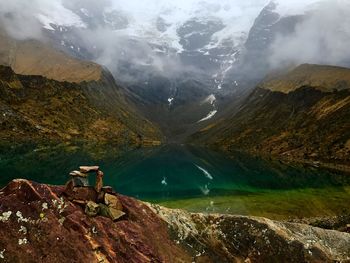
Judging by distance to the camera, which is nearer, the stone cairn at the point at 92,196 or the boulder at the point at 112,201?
Result: the stone cairn at the point at 92,196

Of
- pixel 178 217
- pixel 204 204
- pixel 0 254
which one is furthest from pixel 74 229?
pixel 204 204

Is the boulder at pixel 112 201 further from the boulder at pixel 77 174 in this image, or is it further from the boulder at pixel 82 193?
the boulder at pixel 77 174

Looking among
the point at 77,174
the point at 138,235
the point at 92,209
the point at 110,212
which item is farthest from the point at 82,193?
the point at 138,235

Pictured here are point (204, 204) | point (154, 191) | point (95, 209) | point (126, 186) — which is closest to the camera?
point (95, 209)

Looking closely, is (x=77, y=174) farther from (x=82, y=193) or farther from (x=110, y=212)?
(x=110, y=212)

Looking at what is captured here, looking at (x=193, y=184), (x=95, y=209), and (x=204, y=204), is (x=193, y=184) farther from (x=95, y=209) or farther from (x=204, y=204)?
(x=95, y=209)

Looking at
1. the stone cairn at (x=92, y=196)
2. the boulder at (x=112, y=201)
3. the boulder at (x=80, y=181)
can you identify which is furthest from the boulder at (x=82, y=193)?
the boulder at (x=112, y=201)
